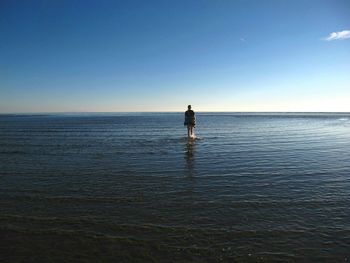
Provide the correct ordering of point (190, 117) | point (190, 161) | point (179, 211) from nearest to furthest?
point (179, 211) < point (190, 161) < point (190, 117)

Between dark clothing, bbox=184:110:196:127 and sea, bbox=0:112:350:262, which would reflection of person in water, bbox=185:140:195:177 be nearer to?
sea, bbox=0:112:350:262

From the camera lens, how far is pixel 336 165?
1580 centimetres

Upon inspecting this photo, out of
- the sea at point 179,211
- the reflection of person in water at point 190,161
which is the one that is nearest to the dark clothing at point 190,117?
the reflection of person in water at point 190,161

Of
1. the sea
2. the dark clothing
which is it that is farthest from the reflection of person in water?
the dark clothing

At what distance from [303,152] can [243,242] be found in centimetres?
1491

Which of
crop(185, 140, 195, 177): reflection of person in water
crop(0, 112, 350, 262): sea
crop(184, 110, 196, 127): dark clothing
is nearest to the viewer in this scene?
crop(0, 112, 350, 262): sea

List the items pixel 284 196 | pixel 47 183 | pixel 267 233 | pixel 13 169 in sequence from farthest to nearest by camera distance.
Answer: pixel 13 169 → pixel 47 183 → pixel 284 196 → pixel 267 233

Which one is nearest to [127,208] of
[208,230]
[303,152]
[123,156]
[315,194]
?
[208,230]

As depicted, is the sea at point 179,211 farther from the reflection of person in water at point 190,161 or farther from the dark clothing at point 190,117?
the dark clothing at point 190,117

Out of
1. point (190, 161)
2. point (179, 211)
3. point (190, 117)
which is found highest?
point (190, 117)

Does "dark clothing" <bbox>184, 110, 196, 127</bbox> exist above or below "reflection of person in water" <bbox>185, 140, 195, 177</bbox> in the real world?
above

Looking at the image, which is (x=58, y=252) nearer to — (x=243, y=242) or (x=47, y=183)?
(x=243, y=242)

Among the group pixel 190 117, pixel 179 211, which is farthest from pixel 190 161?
pixel 190 117

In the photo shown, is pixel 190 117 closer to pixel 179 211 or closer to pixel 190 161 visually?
pixel 190 161
